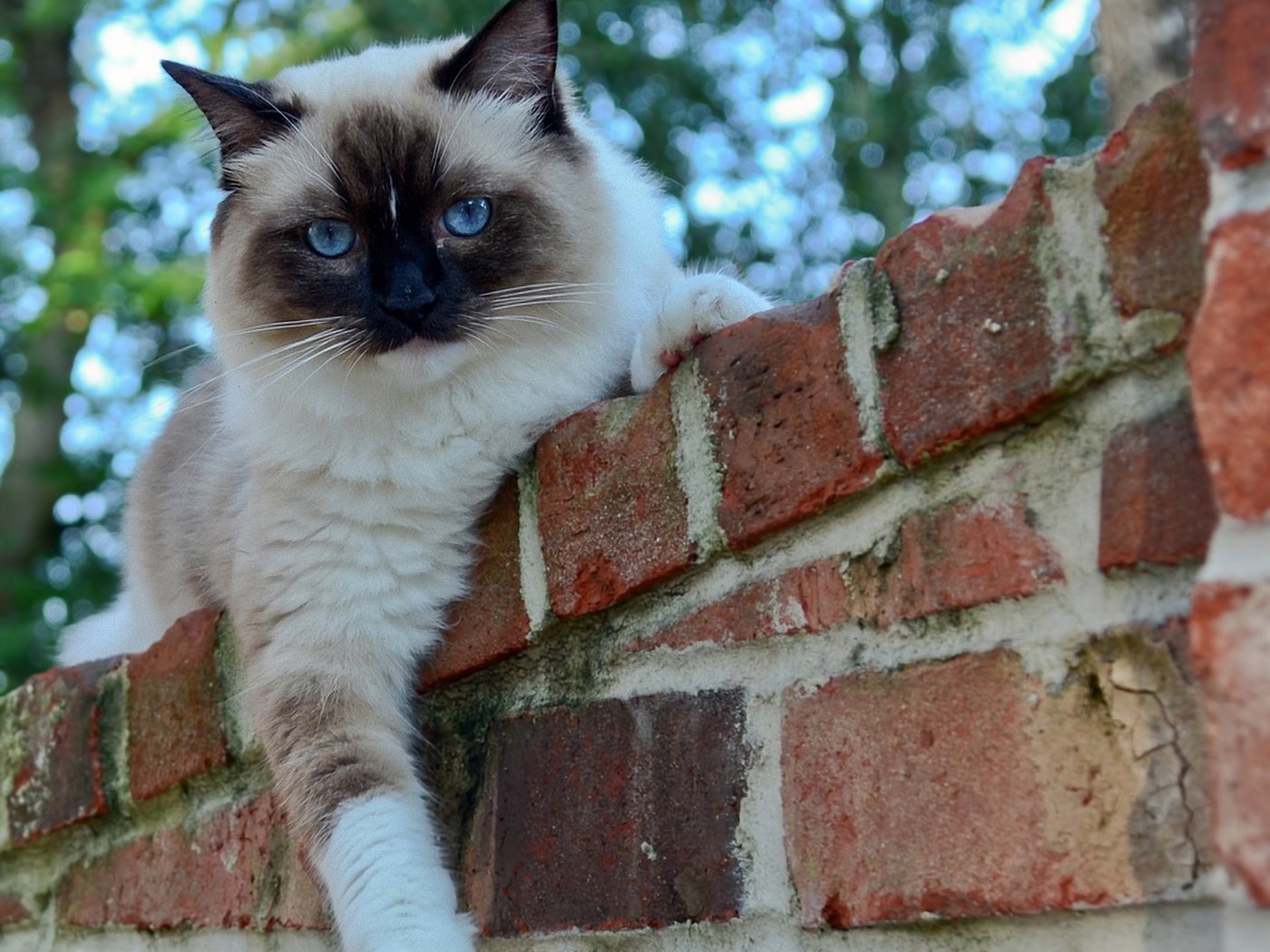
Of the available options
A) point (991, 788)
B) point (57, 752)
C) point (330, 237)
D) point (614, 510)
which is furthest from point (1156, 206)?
point (57, 752)

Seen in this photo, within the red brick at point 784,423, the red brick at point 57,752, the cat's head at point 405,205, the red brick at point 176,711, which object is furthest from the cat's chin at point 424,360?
the red brick at point 57,752

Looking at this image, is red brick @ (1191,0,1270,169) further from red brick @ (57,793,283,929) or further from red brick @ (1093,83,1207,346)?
red brick @ (57,793,283,929)

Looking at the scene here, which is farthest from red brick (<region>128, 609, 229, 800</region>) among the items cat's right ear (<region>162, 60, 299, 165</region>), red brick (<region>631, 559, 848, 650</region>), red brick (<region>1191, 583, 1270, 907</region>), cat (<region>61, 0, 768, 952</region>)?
red brick (<region>1191, 583, 1270, 907</region>)

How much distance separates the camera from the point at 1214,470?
724mm

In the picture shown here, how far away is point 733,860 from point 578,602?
331mm

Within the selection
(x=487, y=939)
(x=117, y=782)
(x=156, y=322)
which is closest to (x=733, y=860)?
(x=487, y=939)

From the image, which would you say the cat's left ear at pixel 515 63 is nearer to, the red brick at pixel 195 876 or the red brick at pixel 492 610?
the red brick at pixel 492 610

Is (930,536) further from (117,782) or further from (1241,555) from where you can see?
(117,782)

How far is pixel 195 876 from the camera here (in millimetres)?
1860

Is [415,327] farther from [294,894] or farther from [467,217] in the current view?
[294,894]

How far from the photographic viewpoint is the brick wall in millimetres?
745

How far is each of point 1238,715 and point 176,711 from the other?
161cm

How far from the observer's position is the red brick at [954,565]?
3.28 feet

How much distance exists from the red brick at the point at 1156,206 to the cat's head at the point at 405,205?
1.04m
